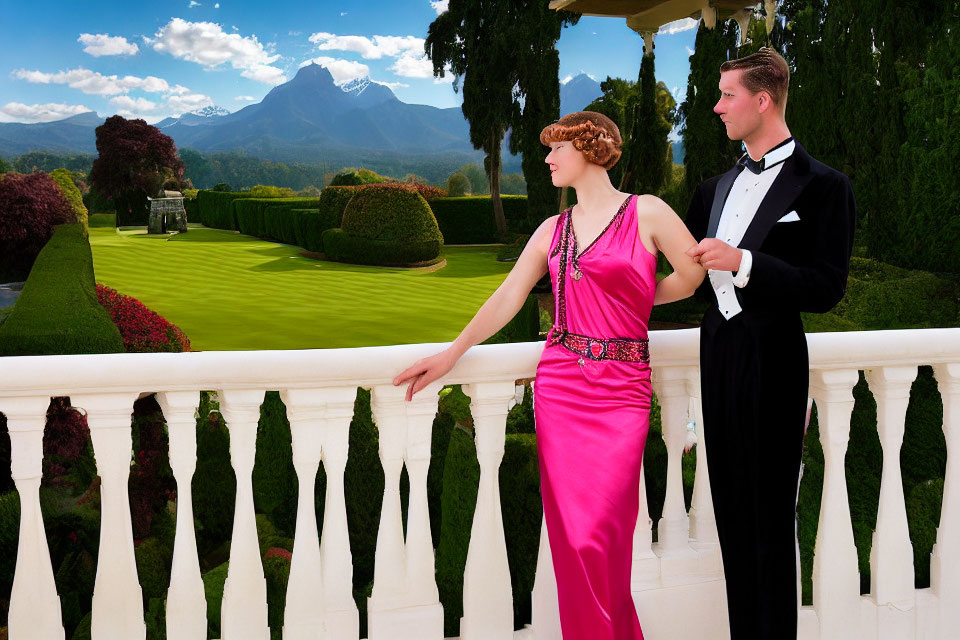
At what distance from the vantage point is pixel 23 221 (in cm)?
1048

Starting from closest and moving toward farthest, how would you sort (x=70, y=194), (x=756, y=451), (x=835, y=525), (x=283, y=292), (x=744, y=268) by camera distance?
1. (x=744, y=268)
2. (x=756, y=451)
3. (x=835, y=525)
4. (x=70, y=194)
5. (x=283, y=292)

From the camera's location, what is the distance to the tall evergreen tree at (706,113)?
11.5m

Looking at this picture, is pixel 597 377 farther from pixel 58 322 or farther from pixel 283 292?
pixel 283 292

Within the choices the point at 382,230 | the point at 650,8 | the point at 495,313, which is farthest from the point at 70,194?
the point at 495,313

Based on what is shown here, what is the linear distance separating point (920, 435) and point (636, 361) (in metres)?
2.63

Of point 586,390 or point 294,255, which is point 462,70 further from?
point 586,390

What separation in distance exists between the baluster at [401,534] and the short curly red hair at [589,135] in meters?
0.59

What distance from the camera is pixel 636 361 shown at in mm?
1686

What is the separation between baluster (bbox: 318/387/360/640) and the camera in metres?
1.74

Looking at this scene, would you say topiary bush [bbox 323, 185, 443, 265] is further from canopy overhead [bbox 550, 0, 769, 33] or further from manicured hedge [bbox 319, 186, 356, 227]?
canopy overhead [bbox 550, 0, 769, 33]

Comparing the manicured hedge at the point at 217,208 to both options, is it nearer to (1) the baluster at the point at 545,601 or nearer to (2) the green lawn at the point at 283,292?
(2) the green lawn at the point at 283,292

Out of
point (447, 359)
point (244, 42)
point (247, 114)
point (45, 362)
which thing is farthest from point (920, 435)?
point (247, 114)

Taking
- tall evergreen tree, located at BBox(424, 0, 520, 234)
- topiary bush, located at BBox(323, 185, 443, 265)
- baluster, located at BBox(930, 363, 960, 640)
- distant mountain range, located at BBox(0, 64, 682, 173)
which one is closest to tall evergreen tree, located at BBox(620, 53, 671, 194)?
topiary bush, located at BBox(323, 185, 443, 265)

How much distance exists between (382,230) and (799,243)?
18109 millimetres
